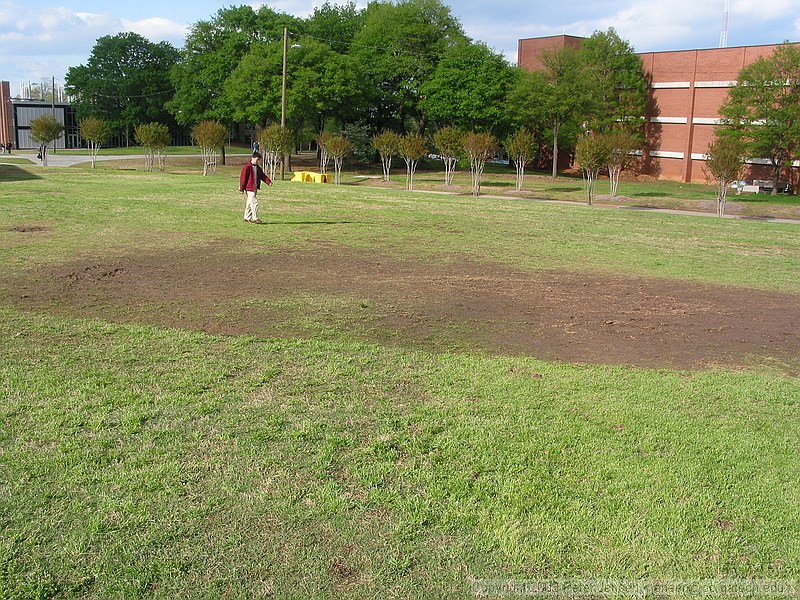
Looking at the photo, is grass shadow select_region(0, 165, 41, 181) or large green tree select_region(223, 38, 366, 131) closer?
grass shadow select_region(0, 165, 41, 181)

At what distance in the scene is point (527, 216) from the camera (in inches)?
960

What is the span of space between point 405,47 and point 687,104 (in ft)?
71.6

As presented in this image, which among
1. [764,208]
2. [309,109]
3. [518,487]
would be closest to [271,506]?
[518,487]

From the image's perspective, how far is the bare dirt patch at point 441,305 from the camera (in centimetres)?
832

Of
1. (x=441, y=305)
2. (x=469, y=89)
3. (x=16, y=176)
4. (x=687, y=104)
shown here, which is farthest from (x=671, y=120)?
(x=441, y=305)

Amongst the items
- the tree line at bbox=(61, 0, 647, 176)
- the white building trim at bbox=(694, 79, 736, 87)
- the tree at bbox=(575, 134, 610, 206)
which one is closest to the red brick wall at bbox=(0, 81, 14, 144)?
the tree line at bbox=(61, 0, 647, 176)

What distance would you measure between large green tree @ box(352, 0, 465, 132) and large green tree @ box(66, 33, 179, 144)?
30961mm

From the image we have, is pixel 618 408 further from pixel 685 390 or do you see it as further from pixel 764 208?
pixel 764 208

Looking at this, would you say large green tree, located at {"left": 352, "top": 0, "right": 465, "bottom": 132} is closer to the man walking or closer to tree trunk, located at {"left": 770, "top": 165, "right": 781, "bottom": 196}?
tree trunk, located at {"left": 770, "top": 165, "right": 781, "bottom": 196}

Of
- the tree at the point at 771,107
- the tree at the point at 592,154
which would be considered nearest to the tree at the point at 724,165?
the tree at the point at 592,154

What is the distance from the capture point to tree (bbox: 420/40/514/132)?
55.2 m

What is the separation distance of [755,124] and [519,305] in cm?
4403

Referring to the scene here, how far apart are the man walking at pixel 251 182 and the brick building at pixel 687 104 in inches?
1678

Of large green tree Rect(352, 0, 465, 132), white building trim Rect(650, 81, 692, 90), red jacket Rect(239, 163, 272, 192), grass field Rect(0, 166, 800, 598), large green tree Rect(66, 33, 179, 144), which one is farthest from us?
large green tree Rect(66, 33, 179, 144)
